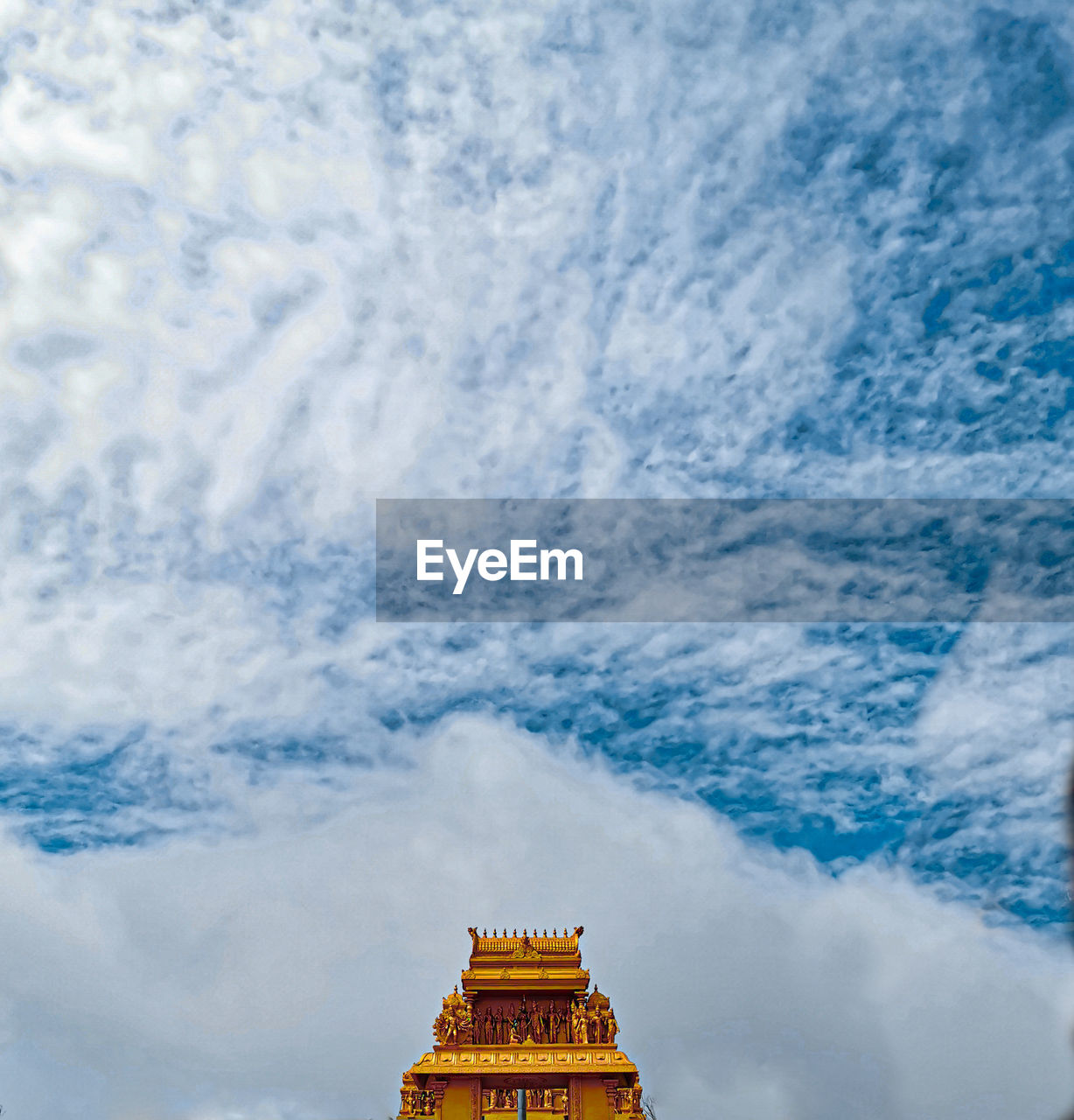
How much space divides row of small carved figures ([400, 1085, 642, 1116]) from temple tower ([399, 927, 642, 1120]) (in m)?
0.02

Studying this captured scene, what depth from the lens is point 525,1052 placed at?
2497 centimetres

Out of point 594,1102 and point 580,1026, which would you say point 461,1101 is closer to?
point 594,1102

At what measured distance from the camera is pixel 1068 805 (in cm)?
659

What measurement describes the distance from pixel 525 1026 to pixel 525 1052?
6.27 ft

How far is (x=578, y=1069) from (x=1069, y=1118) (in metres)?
21.9

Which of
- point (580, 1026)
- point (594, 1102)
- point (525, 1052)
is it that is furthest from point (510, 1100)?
point (580, 1026)

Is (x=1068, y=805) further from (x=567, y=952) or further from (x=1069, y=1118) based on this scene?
(x=567, y=952)

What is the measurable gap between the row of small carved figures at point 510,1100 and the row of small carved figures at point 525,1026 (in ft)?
4.84

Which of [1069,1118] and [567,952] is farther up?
A: [567,952]

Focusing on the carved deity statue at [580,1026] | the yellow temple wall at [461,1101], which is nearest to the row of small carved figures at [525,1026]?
the carved deity statue at [580,1026]

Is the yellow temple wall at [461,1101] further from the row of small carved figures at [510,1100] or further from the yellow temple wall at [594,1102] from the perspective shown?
the yellow temple wall at [594,1102]

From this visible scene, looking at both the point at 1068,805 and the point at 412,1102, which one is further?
the point at 412,1102

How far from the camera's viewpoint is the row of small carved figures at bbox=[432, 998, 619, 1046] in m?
25.7

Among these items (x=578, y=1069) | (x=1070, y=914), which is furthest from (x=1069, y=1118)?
(x=578, y=1069)
